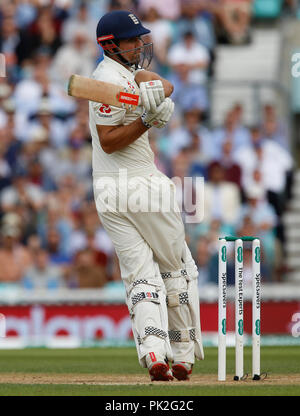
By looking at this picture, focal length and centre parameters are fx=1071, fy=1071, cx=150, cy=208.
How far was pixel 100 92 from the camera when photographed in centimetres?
662

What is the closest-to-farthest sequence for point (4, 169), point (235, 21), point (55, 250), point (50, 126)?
point (55, 250) < point (4, 169) < point (50, 126) < point (235, 21)

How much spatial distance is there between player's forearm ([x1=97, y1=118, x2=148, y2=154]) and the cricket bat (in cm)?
16

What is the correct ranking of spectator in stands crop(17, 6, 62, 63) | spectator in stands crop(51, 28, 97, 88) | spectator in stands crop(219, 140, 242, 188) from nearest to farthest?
spectator in stands crop(219, 140, 242, 188) → spectator in stands crop(51, 28, 97, 88) → spectator in stands crop(17, 6, 62, 63)

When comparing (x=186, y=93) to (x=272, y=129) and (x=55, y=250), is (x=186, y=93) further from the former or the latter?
(x=55, y=250)

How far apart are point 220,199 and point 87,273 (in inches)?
80.9

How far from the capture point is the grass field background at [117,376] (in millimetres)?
6199

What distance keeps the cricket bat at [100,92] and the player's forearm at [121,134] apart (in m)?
0.16

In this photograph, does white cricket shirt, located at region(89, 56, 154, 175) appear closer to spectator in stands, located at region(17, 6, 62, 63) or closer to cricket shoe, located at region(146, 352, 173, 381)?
cricket shoe, located at region(146, 352, 173, 381)

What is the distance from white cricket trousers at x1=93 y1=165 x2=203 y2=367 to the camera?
6848 mm

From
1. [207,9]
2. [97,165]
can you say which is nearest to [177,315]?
[97,165]

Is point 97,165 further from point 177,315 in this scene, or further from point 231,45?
point 231,45

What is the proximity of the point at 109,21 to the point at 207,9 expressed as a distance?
10.3 metres

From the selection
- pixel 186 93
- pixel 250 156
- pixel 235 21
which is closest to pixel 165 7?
pixel 235 21

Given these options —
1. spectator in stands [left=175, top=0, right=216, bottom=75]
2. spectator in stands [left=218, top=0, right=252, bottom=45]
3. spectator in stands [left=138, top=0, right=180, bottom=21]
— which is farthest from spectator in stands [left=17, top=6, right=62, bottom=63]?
spectator in stands [left=218, top=0, right=252, bottom=45]
